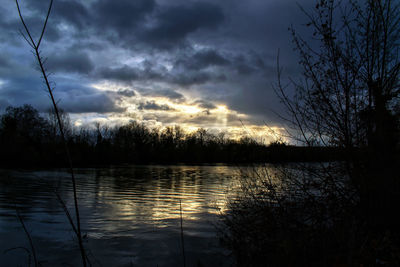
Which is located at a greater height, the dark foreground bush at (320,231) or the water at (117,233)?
the dark foreground bush at (320,231)

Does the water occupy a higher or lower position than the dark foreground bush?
lower

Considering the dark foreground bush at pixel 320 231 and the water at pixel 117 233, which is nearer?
the dark foreground bush at pixel 320 231

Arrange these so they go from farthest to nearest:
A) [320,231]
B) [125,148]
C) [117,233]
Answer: [125,148], [117,233], [320,231]

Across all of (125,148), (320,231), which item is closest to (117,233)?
(320,231)

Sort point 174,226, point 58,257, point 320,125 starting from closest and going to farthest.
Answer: point 320,125, point 58,257, point 174,226

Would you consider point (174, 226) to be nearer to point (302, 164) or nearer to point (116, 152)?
point (302, 164)

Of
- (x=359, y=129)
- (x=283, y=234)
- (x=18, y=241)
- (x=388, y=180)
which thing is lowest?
(x=18, y=241)

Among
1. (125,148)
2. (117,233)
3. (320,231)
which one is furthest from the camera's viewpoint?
(125,148)

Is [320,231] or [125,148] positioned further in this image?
[125,148]

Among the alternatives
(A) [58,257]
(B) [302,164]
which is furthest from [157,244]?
(B) [302,164]

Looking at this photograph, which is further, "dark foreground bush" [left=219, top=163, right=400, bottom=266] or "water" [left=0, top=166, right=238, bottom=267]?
"water" [left=0, top=166, right=238, bottom=267]

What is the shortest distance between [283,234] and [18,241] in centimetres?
969

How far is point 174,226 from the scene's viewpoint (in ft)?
41.2

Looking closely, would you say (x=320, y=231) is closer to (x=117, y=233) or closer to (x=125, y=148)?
(x=117, y=233)
